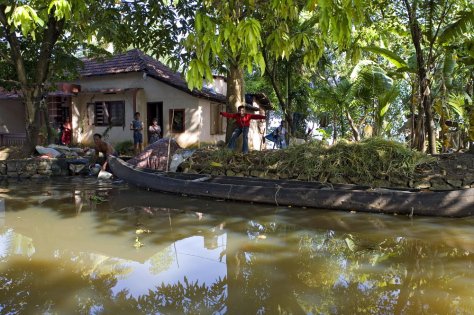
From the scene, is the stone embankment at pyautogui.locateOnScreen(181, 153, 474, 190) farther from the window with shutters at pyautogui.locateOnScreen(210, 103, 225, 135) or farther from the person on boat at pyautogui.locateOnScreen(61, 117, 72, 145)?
the person on boat at pyautogui.locateOnScreen(61, 117, 72, 145)

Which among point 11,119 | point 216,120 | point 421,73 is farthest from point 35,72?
point 421,73

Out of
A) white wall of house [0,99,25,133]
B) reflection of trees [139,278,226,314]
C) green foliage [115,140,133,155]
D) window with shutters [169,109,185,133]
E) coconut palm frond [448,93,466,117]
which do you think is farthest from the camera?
white wall of house [0,99,25,133]

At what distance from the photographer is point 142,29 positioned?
37.7ft

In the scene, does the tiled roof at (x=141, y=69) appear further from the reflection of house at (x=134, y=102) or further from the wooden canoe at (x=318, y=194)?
the wooden canoe at (x=318, y=194)

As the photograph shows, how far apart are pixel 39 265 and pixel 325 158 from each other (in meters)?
6.35

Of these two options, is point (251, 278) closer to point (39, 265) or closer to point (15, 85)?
point (39, 265)

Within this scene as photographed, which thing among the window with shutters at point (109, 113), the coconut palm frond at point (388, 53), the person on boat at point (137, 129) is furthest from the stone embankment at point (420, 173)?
the window with shutters at point (109, 113)

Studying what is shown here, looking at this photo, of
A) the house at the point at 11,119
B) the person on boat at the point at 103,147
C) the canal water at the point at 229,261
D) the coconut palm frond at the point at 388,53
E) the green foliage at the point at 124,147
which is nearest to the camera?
the canal water at the point at 229,261

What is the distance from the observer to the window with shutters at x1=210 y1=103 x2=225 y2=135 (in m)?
18.1

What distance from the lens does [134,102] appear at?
16.9 metres

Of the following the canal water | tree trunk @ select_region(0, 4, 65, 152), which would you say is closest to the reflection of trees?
the canal water

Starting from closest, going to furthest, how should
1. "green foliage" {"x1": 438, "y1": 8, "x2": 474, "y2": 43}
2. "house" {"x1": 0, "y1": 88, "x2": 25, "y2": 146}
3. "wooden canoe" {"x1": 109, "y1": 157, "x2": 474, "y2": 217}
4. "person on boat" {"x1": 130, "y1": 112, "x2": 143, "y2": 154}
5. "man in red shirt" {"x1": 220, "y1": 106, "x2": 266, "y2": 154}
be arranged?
"wooden canoe" {"x1": 109, "y1": 157, "x2": 474, "y2": 217}
"green foliage" {"x1": 438, "y1": 8, "x2": 474, "y2": 43}
"man in red shirt" {"x1": 220, "y1": 106, "x2": 266, "y2": 154}
"person on boat" {"x1": 130, "y1": 112, "x2": 143, "y2": 154}
"house" {"x1": 0, "y1": 88, "x2": 25, "y2": 146}

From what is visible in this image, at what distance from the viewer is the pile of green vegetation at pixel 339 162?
27.6ft

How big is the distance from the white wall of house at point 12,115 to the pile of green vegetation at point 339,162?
1490 centimetres
